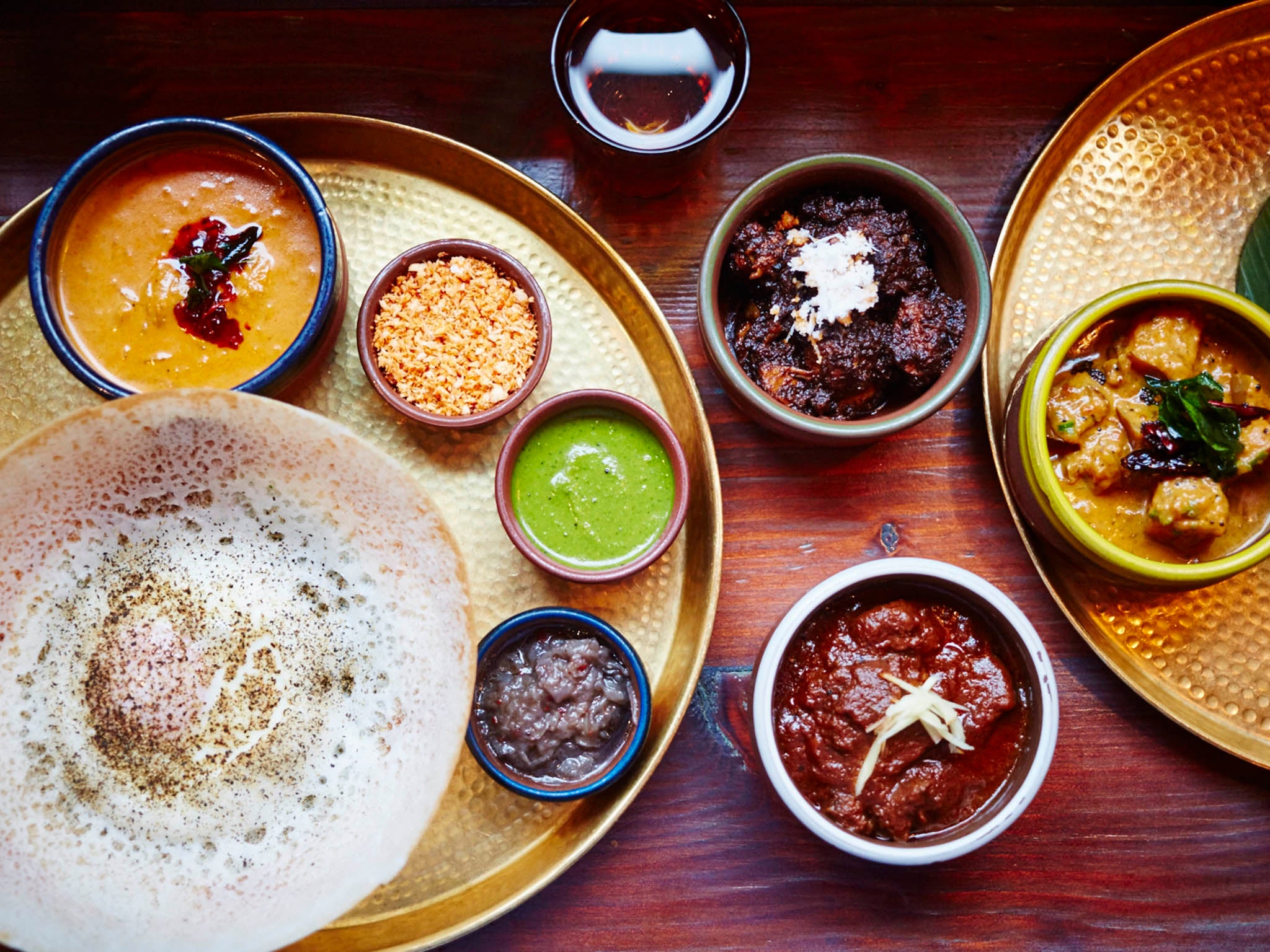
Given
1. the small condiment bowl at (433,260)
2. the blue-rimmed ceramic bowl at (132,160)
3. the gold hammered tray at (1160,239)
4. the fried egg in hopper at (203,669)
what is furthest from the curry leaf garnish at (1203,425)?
the blue-rimmed ceramic bowl at (132,160)

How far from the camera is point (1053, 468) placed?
1.63 metres

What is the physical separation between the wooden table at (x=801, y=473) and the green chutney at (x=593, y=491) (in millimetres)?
207

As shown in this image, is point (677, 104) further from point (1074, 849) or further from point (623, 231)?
point (1074, 849)

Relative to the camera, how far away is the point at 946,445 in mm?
1825

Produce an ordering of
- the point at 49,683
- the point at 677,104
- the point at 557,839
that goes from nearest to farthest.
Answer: the point at 49,683
the point at 557,839
the point at 677,104

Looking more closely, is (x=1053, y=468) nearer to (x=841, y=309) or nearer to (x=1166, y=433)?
(x=1166, y=433)

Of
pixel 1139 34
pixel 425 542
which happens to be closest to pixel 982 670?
pixel 425 542

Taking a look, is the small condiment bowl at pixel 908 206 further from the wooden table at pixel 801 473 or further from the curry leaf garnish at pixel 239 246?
the curry leaf garnish at pixel 239 246

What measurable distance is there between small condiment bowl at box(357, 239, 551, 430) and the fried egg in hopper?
205 millimetres

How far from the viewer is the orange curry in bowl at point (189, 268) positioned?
162 cm

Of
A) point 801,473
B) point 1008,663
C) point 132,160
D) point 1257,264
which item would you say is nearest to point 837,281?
point 801,473

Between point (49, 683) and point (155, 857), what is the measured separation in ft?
1.15

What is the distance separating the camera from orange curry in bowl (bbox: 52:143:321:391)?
1620 mm

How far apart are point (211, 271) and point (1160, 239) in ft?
5.98
